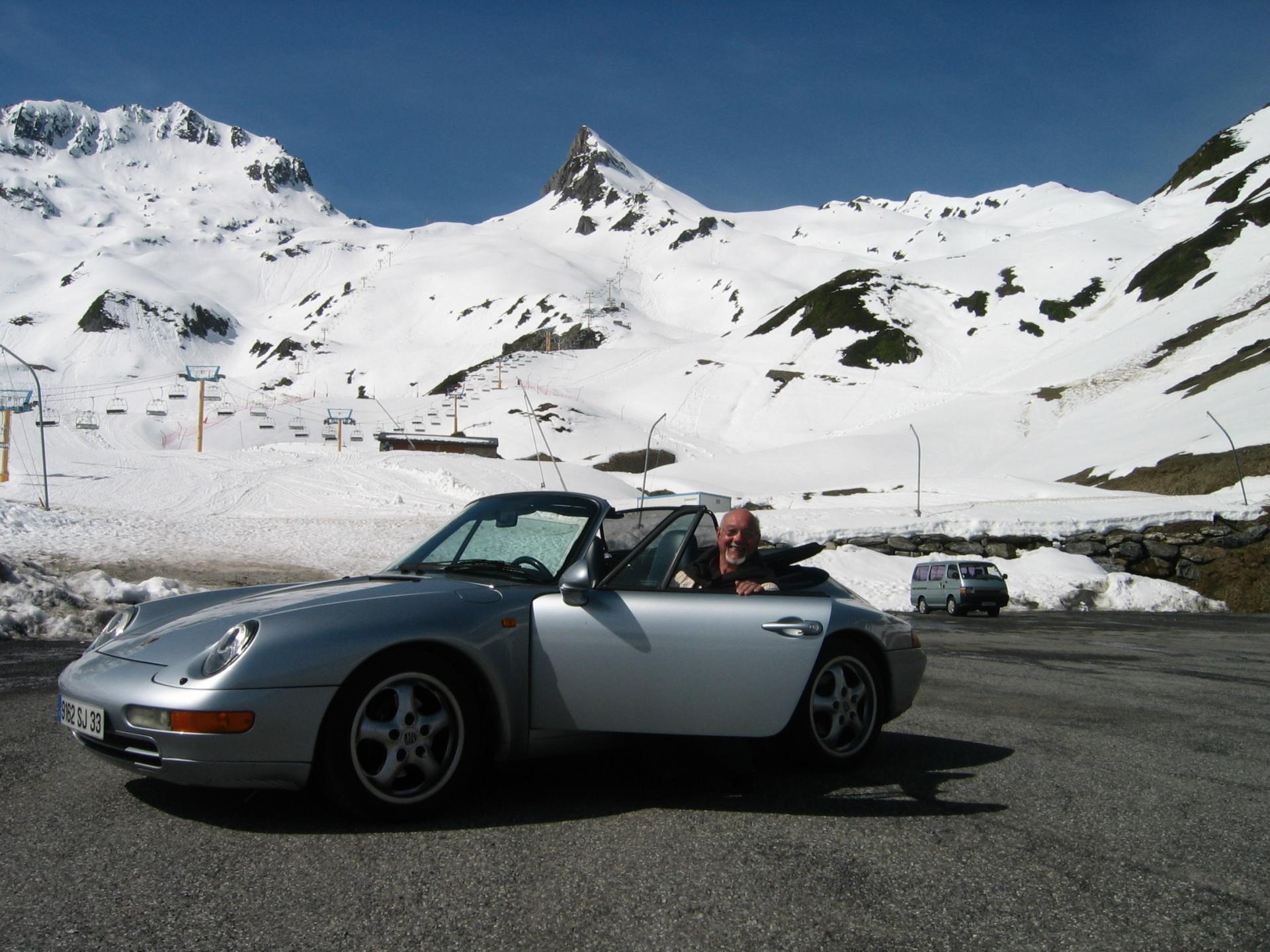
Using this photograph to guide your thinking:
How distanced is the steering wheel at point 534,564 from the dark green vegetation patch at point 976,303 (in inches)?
4631

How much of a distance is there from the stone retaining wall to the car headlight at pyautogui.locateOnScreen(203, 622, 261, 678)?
28120 millimetres

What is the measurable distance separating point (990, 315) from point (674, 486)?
67134 mm

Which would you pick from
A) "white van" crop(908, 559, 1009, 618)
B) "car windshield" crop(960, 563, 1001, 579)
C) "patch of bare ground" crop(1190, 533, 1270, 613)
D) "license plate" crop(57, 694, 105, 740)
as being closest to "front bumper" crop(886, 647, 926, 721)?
"license plate" crop(57, 694, 105, 740)

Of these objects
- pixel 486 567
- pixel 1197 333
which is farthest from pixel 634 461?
pixel 486 567

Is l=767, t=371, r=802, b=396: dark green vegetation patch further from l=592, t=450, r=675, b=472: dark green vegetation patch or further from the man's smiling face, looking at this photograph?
the man's smiling face

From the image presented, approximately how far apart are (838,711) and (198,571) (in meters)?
19.0

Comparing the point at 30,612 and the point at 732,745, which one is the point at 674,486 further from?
the point at 732,745

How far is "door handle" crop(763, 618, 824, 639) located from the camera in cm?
486

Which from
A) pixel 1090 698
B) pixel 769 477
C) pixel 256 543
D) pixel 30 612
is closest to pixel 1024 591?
pixel 1090 698

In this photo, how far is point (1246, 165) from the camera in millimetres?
132750

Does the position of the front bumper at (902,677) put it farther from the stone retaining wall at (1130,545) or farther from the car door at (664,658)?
the stone retaining wall at (1130,545)

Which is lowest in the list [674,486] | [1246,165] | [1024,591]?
[1024,591]

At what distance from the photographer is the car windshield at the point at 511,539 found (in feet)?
16.2

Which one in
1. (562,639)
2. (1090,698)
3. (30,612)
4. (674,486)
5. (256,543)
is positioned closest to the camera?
(562,639)
